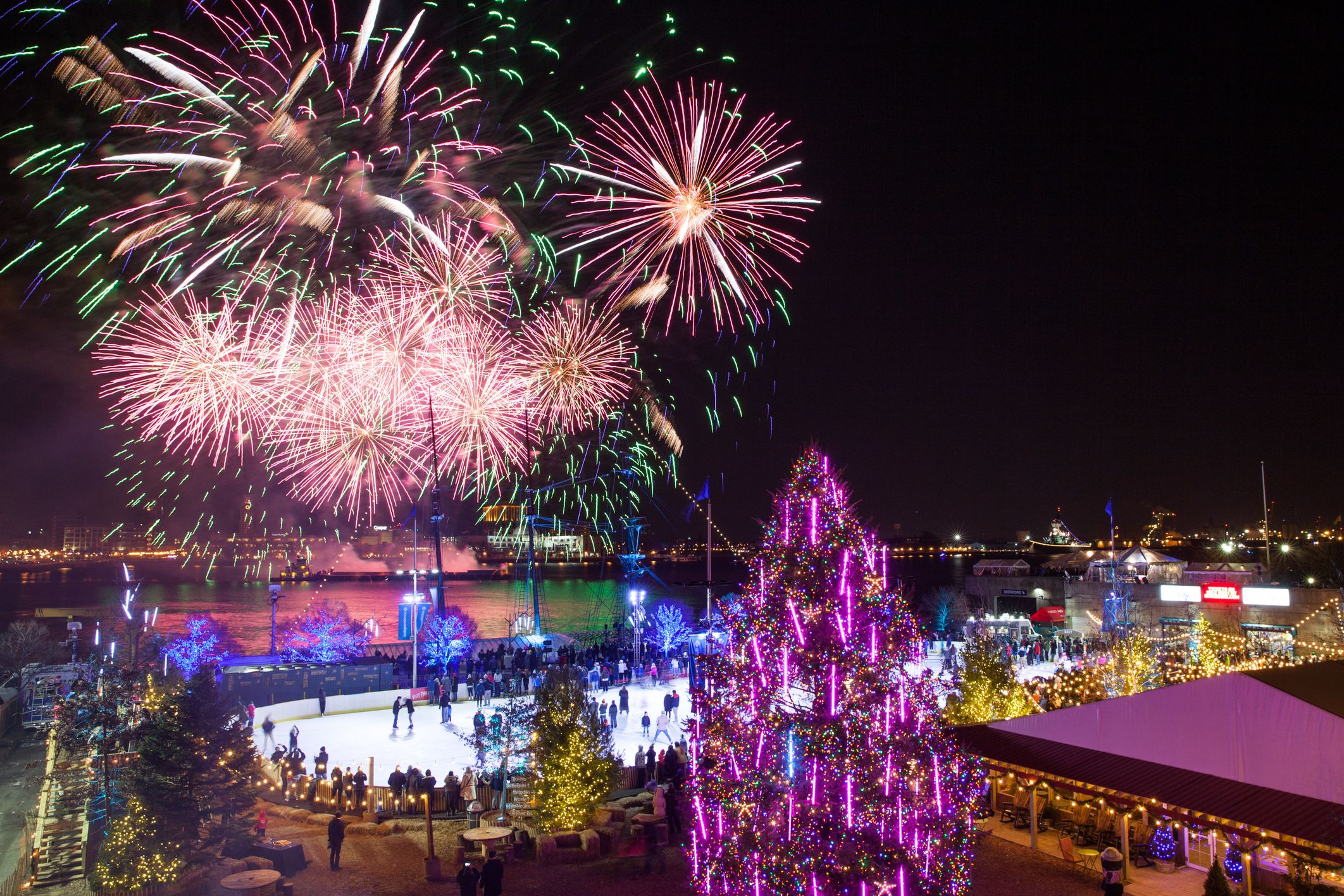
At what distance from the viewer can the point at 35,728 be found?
92.2 ft

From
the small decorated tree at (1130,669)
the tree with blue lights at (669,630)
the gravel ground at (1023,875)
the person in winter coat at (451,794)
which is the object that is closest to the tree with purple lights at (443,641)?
the tree with blue lights at (669,630)

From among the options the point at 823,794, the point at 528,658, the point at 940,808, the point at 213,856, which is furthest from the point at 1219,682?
the point at 528,658

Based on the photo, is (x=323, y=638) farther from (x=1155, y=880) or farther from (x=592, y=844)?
(x=1155, y=880)

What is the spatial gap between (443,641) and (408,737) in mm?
15214

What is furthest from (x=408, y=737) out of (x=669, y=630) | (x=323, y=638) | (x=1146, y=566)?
(x=1146, y=566)

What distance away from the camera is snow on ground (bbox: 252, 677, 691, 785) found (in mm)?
18906

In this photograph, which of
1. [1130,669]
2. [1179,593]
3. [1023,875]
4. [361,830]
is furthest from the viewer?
[1179,593]

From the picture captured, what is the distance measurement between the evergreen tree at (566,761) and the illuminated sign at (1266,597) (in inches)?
1053

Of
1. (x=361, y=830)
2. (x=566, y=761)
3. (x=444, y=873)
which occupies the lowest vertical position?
(x=361, y=830)

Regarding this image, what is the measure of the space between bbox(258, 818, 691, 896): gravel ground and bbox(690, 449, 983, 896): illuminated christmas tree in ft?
13.0

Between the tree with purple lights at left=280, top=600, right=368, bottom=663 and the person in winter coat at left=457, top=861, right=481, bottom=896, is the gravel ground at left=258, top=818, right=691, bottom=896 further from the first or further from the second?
the tree with purple lights at left=280, top=600, right=368, bottom=663

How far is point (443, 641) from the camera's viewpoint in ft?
119

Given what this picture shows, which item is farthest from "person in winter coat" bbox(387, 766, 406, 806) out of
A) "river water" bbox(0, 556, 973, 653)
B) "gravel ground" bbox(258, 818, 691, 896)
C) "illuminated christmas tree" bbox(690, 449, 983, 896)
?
"river water" bbox(0, 556, 973, 653)

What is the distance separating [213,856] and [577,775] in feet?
17.8
